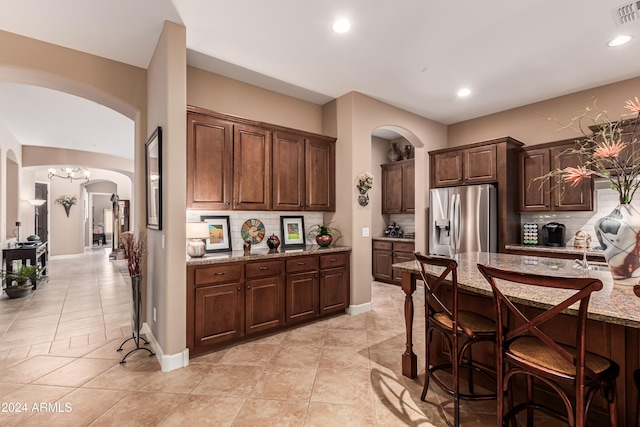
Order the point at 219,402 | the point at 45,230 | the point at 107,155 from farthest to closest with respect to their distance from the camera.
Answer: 1. the point at 45,230
2. the point at 107,155
3. the point at 219,402

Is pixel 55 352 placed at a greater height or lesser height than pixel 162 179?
lesser

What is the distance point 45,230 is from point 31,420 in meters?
9.69

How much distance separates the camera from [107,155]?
27.3ft

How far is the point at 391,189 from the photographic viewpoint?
6402 millimetres

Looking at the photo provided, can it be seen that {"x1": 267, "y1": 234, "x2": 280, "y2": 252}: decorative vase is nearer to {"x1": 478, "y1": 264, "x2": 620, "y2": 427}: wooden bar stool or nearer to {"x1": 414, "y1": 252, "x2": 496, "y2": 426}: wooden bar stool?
{"x1": 414, "y1": 252, "x2": 496, "y2": 426}: wooden bar stool

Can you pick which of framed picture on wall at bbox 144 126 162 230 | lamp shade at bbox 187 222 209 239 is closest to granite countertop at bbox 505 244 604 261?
lamp shade at bbox 187 222 209 239

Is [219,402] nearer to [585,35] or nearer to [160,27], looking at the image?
[160,27]

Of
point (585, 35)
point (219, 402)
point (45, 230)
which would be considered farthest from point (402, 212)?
point (45, 230)

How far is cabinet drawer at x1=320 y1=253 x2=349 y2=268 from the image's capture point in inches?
153

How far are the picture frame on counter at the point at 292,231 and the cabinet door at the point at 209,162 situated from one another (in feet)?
3.35

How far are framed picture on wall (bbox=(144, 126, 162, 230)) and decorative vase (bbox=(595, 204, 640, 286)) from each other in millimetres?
3413

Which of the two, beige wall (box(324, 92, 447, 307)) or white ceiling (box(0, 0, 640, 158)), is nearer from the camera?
white ceiling (box(0, 0, 640, 158))

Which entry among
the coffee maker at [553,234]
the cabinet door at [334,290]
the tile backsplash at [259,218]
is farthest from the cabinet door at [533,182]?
the tile backsplash at [259,218]

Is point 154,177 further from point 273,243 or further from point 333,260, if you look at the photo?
point 333,260
